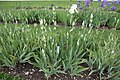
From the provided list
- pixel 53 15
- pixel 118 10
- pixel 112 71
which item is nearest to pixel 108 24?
pixel 53 15

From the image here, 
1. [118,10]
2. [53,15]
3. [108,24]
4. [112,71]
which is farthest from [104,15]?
[112,71]

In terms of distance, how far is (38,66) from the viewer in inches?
126

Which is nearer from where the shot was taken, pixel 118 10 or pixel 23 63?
pixel 23 63

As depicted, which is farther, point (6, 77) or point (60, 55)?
point (60, 55)

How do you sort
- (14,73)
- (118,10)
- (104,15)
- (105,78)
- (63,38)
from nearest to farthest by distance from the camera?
(105,78)
(14,73)
(63,38)
(104,15)
(118,10)

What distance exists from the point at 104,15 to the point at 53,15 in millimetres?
1583

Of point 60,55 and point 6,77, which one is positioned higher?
point 60,55

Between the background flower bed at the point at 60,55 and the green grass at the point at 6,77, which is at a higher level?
the background flower bed at the point at 60,55

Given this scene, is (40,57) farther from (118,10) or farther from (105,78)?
(118,10)

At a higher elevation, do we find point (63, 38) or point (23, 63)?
point (63, 38)

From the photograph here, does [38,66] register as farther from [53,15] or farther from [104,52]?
[53,15]

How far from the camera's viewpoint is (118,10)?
28.7 ft

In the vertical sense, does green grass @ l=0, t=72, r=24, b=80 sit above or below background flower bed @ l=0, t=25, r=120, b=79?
below

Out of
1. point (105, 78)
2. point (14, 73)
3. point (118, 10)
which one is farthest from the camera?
point (118, 10)
